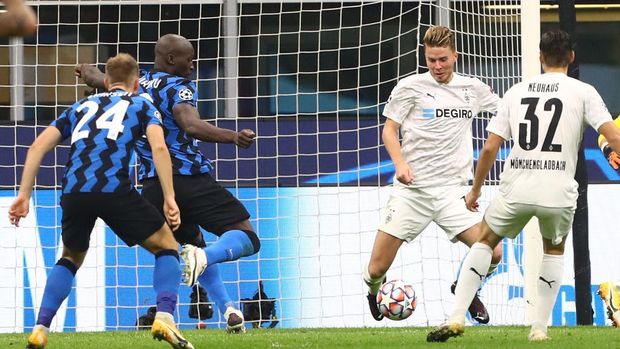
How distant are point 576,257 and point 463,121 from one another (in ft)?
6.28

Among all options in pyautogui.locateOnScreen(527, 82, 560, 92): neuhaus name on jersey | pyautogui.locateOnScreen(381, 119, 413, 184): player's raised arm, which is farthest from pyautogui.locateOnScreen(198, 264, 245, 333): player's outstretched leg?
pyautogui.locateOnScreen(527, 82, 560, 92): neuhaus name on jersey

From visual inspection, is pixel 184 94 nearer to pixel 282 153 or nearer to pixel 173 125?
pixel 173 125

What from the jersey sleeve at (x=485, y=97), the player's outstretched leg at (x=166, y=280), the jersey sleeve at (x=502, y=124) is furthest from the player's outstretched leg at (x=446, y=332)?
the jersey sleeve at (x=485, y=97)

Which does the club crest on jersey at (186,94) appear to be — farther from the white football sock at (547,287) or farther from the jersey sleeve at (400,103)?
the white football sock at (547,287)

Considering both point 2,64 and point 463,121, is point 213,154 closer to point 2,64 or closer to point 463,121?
point 2,64

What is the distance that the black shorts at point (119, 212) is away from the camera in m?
7.55

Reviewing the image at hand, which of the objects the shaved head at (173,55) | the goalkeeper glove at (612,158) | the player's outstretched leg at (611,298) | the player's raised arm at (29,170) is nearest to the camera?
the player's raised arm at (29,170)

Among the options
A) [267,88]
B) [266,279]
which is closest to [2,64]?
[267,88]

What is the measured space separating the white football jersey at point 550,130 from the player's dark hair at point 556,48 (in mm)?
72

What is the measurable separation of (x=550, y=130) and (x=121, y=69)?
2.35 meters

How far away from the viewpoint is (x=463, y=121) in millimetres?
9578

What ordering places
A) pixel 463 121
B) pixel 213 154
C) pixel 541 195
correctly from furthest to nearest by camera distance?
1. pixel 213 154
2. pixel 463 121
3. pixel 541 195

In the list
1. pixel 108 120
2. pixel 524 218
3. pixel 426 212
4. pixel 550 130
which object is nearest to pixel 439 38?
pixel 426 212

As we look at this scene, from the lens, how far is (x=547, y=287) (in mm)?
8055
